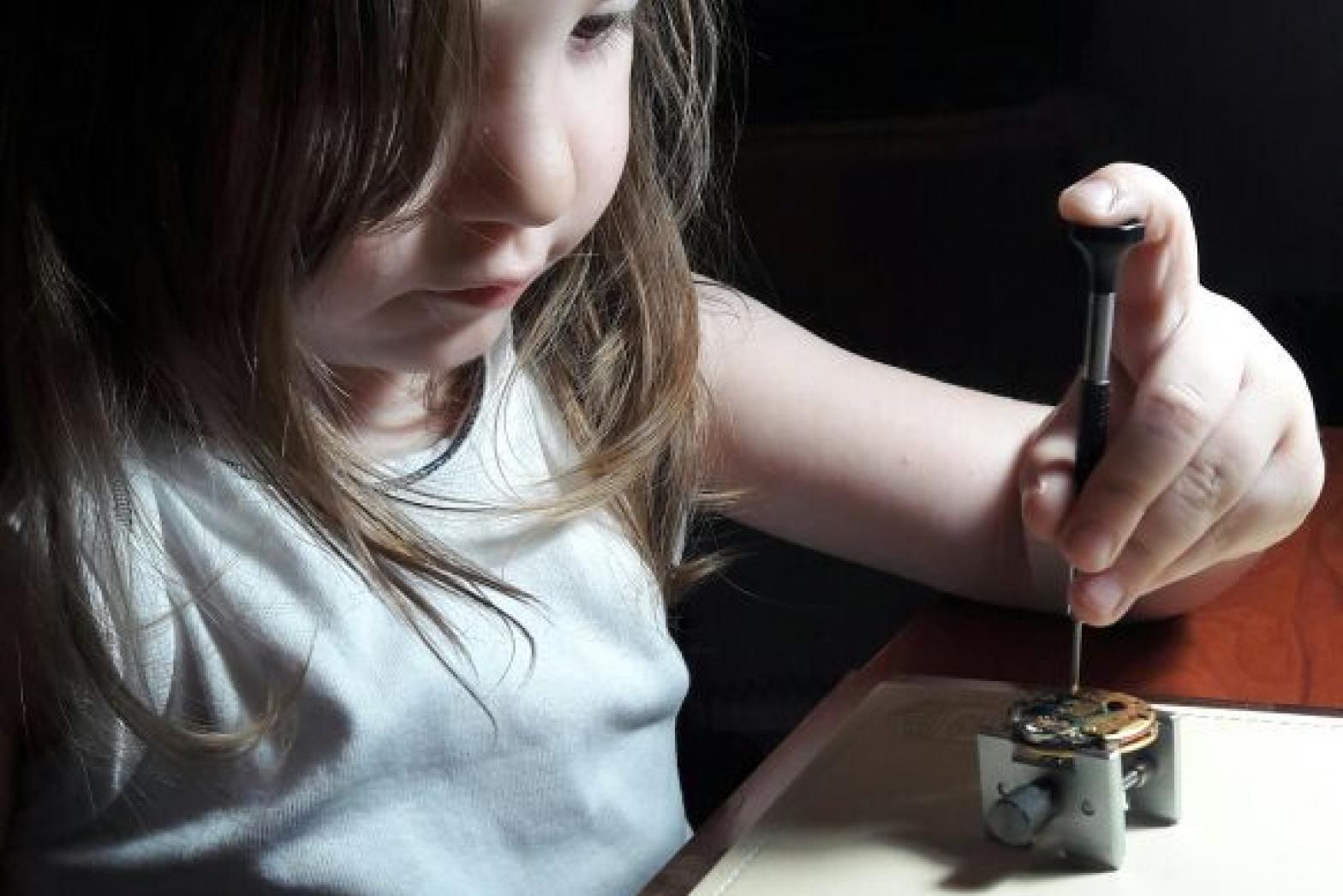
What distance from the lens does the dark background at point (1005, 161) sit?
3.25 feet

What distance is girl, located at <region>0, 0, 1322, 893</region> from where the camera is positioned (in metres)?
0.64

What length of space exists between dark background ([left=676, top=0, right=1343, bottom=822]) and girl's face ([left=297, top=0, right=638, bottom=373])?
0.91 feet

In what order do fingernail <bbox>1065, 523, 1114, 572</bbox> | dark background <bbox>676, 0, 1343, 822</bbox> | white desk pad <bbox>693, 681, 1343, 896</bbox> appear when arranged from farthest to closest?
1. dark background <bbox>676, 0, 1343, 822</bbox>
2. fingernail <bbox>1065, 523, 1114, 572</bbox>
3. white desk pad <bbox>693, 681, 1343, 896</bbox>

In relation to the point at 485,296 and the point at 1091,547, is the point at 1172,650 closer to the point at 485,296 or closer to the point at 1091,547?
the point at 1091,547

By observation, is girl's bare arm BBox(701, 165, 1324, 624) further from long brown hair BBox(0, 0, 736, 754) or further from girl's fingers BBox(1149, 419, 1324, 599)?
long brown hair BBox(0, 0, 736, 754)

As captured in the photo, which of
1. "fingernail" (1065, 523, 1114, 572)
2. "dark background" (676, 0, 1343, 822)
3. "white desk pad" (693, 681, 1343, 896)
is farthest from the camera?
"dark background" (676, 0, 1343, 822)

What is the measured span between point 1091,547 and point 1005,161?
37 cm

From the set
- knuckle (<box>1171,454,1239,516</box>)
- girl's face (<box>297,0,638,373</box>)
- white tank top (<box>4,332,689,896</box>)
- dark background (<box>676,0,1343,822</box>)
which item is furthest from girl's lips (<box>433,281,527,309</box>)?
dark background (<box>676,0,1343,822</box>)

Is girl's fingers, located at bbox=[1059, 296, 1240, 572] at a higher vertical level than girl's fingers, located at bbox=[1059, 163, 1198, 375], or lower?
lower

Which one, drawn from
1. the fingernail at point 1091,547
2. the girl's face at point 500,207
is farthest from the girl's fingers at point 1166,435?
the girl's face at point 500,207

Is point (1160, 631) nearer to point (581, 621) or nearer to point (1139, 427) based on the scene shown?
point (1139, 427)

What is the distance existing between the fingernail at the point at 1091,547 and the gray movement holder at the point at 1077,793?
8cm

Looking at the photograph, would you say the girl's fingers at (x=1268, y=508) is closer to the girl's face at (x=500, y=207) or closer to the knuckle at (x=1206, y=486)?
the knuckle at (x=1206, y=486)

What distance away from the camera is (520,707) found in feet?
2.76
